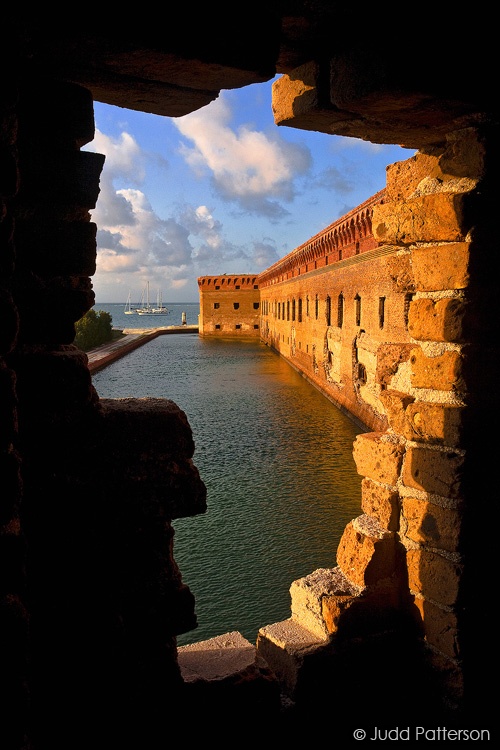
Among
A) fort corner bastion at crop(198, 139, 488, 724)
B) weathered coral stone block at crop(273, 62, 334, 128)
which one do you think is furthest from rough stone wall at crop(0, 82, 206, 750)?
fort corner bastion at crop(198, 139, 488, 724)

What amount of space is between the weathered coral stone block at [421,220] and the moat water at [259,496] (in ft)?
13.9

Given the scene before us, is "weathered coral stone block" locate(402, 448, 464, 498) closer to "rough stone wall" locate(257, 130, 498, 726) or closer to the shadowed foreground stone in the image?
"rough stone wall" locate(257, 130, 498, 726)

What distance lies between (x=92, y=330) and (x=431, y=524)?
32831 mm

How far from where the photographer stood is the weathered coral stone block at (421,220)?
2920mm

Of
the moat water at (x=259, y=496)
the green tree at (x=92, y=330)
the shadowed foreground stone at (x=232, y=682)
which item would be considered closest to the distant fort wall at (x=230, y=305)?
the green tree at (x=92, y=330)

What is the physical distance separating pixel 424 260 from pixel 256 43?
1468 millimetres

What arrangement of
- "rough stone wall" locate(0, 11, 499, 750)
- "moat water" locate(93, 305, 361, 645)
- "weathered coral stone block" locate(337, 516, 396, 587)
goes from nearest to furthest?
"rough stone wall" locate(0, 11, 499, 750)
"weathered coral stone block" locate(337, 516, 396, 587)
"moat water" locate(93, 305, 361, 645)

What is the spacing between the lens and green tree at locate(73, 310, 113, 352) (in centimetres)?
3198

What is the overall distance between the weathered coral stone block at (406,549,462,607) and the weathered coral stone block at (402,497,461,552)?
0.07 meters

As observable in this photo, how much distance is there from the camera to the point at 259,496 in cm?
961

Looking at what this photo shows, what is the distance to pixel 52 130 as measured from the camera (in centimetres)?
207

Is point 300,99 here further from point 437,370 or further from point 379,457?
point 379,457

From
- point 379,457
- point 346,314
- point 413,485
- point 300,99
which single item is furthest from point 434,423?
point 346,314

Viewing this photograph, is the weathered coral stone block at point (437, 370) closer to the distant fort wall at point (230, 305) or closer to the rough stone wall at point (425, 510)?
the rough stone wall at point (425, 510)
